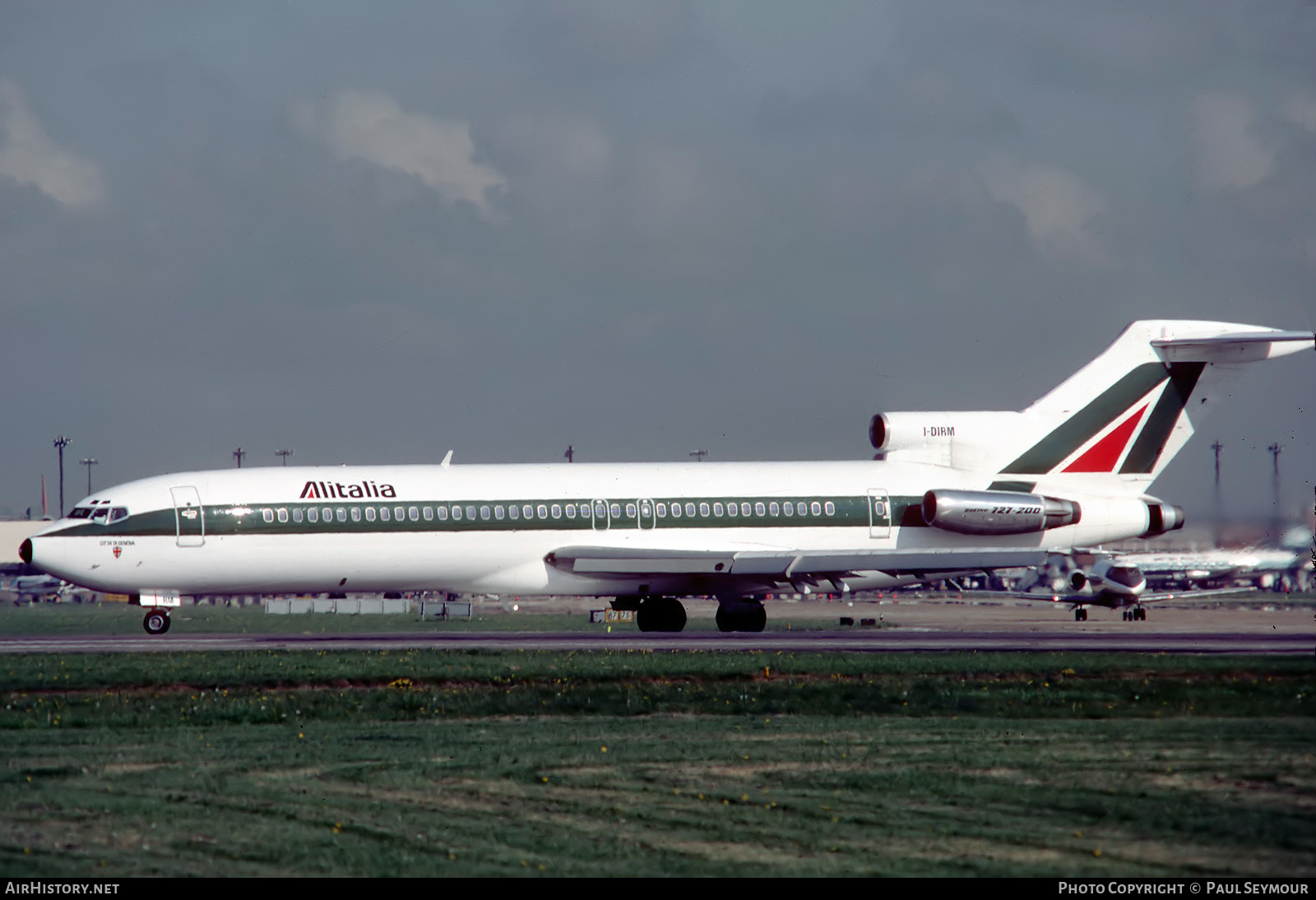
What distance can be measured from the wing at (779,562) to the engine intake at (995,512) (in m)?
1.49

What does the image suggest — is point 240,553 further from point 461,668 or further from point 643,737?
point 643,737

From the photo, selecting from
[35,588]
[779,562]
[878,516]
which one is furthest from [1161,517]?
[35,588]

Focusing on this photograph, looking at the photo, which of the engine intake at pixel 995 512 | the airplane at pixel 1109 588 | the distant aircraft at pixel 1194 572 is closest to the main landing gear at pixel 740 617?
the engine intake at pixel 995 512

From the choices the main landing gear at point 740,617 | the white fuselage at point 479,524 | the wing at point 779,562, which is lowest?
the main landing gear at point 740,617

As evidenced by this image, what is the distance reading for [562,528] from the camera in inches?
1639

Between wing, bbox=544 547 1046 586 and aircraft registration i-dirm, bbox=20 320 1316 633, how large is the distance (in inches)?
2.5

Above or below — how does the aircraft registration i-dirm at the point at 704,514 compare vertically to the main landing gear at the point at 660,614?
above

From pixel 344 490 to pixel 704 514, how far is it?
10109 mm

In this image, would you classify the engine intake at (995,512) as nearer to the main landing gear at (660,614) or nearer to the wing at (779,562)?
the wing at (779,562)

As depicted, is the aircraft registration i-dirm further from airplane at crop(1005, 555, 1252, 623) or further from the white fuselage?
airplane at crop(1005, 555, 1252, 623)

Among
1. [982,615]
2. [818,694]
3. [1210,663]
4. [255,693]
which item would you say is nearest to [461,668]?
[255,693]

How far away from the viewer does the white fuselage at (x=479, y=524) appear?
39562 mm

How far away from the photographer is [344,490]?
40.6 meters

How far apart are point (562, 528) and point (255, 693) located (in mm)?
17675
